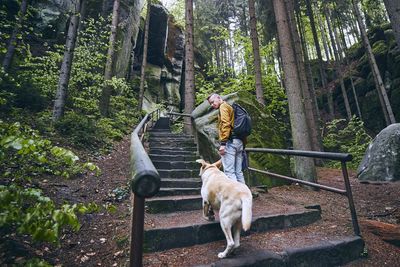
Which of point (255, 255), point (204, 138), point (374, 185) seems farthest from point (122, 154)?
point (374, 185)

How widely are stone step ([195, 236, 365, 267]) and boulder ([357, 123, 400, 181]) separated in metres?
6.15

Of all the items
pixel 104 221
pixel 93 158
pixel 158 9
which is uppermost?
pixel 158 9

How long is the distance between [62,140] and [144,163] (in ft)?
23.7

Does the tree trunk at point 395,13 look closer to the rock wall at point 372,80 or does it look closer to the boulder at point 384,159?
the boulder at point 384,159

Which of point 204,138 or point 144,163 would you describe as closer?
point 144,163

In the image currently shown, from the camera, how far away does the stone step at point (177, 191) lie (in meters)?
5.12

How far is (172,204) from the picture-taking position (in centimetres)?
462

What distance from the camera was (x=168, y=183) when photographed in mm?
5625

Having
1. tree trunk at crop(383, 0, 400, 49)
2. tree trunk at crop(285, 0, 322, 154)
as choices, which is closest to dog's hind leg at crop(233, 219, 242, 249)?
tree trunk at crop(383, 0, 400, 49)

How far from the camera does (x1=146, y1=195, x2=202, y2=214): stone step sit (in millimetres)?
4430

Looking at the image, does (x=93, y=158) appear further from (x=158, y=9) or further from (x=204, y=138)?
(x=158, y=9)

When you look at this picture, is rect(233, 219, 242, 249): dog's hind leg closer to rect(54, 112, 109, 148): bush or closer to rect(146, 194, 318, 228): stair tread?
rect(146, 194, 318, 228): stair tread

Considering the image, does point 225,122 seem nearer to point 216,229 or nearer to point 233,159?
point 233,159

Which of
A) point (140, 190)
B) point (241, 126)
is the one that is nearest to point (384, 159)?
point (241, 126)
